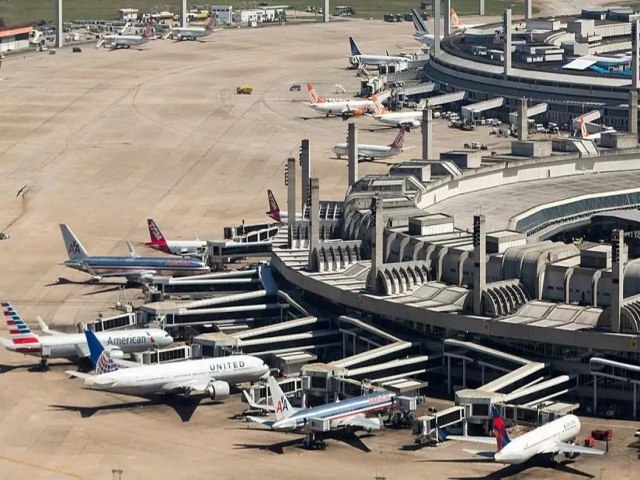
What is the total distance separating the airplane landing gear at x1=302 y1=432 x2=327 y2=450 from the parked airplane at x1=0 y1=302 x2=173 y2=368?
24954 mm

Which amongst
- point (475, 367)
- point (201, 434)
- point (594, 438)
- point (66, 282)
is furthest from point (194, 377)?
point (66, 282)

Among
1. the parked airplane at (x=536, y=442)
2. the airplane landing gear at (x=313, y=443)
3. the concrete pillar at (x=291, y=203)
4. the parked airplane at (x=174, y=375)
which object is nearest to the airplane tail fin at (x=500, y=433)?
the parked airplane at (x=536, y=442)

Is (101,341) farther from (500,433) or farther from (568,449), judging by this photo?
(568,449)

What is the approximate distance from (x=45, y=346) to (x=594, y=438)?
4609cm

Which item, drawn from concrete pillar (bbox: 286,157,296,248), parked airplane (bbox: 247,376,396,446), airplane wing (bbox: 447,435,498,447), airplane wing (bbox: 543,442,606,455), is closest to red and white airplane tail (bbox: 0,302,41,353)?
parked airplane (bbox: 247,376,396,446)

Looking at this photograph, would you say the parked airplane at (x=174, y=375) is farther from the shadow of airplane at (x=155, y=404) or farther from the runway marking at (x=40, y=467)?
the runway marking at (x=40, y=467)

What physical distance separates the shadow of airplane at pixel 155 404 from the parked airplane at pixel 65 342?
25.0ft

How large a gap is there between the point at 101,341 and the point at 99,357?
40.0 feet

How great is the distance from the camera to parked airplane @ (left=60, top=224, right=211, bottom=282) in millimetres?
196500

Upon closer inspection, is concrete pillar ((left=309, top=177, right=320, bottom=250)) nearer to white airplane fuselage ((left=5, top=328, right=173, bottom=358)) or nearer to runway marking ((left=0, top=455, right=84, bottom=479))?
white airplane fuselage ((left=5, top=328, right=173, bottom=358))

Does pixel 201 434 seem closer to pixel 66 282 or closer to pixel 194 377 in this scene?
pixel 194 377

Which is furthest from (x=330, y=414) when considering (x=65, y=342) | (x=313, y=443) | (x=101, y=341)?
(x=65, y=342)

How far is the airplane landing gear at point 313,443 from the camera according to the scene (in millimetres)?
142500

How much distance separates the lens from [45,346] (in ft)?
540
